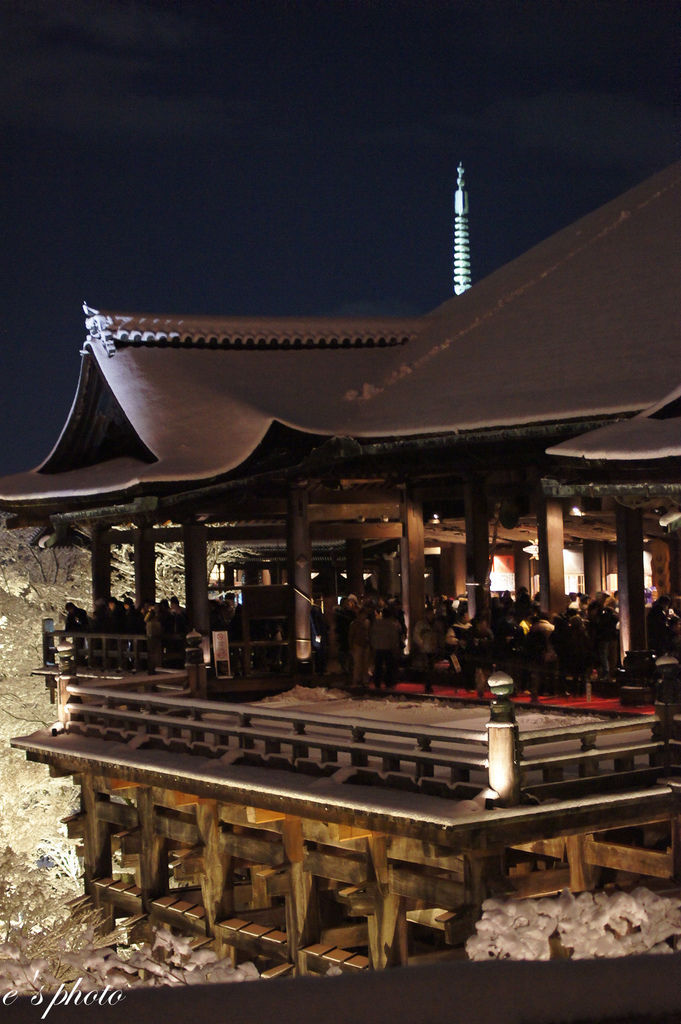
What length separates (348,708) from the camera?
16.9m

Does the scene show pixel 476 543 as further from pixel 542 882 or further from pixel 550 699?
pixel 542 882

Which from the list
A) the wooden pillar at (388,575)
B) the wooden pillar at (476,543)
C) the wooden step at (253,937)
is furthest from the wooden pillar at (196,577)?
the wooden pillar at (388,575)

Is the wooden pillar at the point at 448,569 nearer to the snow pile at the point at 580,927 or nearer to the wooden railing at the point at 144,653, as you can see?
the wooden railing at the point at 144,653

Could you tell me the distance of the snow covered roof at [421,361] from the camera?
1647 cm

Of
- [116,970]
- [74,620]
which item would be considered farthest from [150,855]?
[74,620]

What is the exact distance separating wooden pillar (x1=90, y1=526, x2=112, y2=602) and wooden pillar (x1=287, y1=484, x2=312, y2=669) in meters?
5.91

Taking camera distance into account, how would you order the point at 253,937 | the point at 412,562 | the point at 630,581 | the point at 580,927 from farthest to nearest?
the point at 412,562 → the point at 630,581 → the point at 253,937 → the point at 580,927

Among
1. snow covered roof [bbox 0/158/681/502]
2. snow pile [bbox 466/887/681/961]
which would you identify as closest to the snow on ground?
snow covered roof [bbox 0/158/681/502]

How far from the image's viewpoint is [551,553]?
16.8m

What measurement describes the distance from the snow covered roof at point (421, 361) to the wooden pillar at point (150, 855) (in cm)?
506

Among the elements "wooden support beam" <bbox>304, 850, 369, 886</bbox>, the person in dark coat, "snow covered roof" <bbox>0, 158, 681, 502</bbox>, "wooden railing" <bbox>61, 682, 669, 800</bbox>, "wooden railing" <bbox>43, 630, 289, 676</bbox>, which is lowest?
"wooden support beam" <bbox>304, 850, 369, 886</bbox>

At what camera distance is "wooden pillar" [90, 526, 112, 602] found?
2350 cm

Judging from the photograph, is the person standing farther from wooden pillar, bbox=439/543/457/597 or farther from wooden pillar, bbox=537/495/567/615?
wooden pillar, bbox=439/543/457/597

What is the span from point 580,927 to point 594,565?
20.5m
